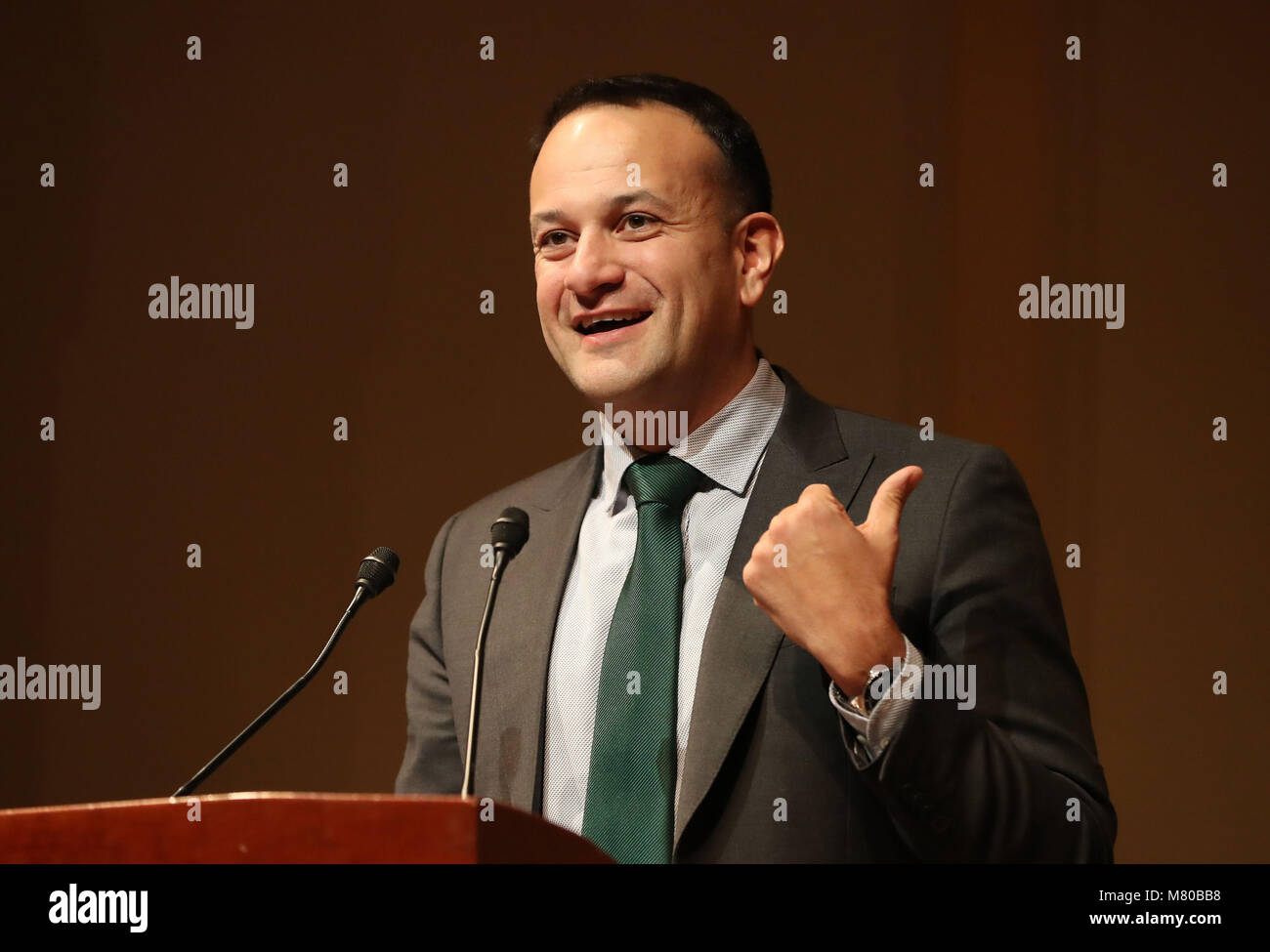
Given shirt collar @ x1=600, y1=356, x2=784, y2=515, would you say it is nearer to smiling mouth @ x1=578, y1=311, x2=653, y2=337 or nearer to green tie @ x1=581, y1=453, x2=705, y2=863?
green tie @ x1=581, y1=453, x2=705, y2=863

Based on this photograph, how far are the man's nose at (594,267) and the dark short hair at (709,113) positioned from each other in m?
0.22

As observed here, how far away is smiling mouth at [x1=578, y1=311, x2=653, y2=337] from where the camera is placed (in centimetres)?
216

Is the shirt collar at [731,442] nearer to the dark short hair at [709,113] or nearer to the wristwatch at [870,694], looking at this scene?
the dark short hair at [709,113]

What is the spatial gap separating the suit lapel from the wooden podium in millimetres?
549

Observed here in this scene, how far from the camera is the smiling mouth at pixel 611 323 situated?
7.10ft

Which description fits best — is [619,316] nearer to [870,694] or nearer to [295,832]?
[870,694]

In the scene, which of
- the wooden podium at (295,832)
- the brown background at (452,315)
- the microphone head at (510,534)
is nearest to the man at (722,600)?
the microphone head at (510,534)

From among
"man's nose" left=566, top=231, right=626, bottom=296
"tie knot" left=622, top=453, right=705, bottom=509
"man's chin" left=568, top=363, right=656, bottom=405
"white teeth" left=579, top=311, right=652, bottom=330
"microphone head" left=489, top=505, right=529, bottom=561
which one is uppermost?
"man's nose" left=566, top=231, right=626, bottom=296

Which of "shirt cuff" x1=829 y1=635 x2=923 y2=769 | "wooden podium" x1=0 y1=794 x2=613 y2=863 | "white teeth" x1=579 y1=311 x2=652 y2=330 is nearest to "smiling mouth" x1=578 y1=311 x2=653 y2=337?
"white teeth" x1=579 y1=311 x2=652 y2=330

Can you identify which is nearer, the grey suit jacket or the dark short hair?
the grey suit jacket

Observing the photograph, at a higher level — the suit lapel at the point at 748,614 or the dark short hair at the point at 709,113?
the dark short hair at the point at 709,113

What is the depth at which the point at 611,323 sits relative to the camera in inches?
86.2

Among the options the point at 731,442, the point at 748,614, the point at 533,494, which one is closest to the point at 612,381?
the point at 731,442
